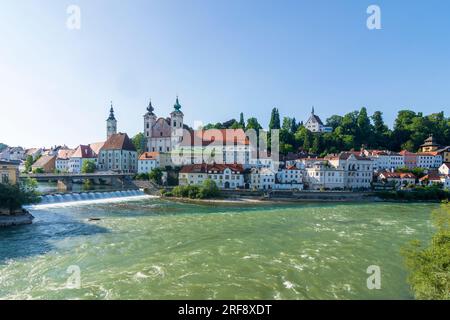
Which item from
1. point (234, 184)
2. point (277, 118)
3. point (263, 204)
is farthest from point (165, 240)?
point (277, 118)

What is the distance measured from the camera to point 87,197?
146 feet

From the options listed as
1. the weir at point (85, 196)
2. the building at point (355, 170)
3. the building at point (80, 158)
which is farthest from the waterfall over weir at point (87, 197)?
the building at point (355, 170)

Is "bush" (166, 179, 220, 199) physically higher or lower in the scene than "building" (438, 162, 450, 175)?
lower

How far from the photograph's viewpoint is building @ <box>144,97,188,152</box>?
74.8 metres

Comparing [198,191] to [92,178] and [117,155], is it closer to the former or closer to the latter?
[92,178]

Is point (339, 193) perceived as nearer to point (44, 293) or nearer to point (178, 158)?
point (178, 158)

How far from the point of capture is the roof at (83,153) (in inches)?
3068

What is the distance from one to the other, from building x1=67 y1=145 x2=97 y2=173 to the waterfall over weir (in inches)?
1255

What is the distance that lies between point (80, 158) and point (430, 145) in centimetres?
8567

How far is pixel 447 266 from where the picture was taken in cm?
1109

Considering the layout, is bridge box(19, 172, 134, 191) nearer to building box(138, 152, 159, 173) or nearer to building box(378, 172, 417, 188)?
building box(138, 152, 159, 173)

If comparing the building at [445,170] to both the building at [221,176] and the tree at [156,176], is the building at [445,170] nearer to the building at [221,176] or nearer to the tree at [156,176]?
the building at [221,176]

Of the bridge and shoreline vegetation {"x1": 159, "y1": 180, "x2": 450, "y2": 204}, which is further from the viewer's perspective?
the bridge

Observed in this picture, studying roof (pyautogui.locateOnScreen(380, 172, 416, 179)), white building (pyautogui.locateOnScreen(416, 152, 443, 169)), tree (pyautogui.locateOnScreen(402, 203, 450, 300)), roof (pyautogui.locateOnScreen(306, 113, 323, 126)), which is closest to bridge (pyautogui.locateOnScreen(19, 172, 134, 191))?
roof (pyautogui.locateOnScreen(380, 172, 416, 179))
